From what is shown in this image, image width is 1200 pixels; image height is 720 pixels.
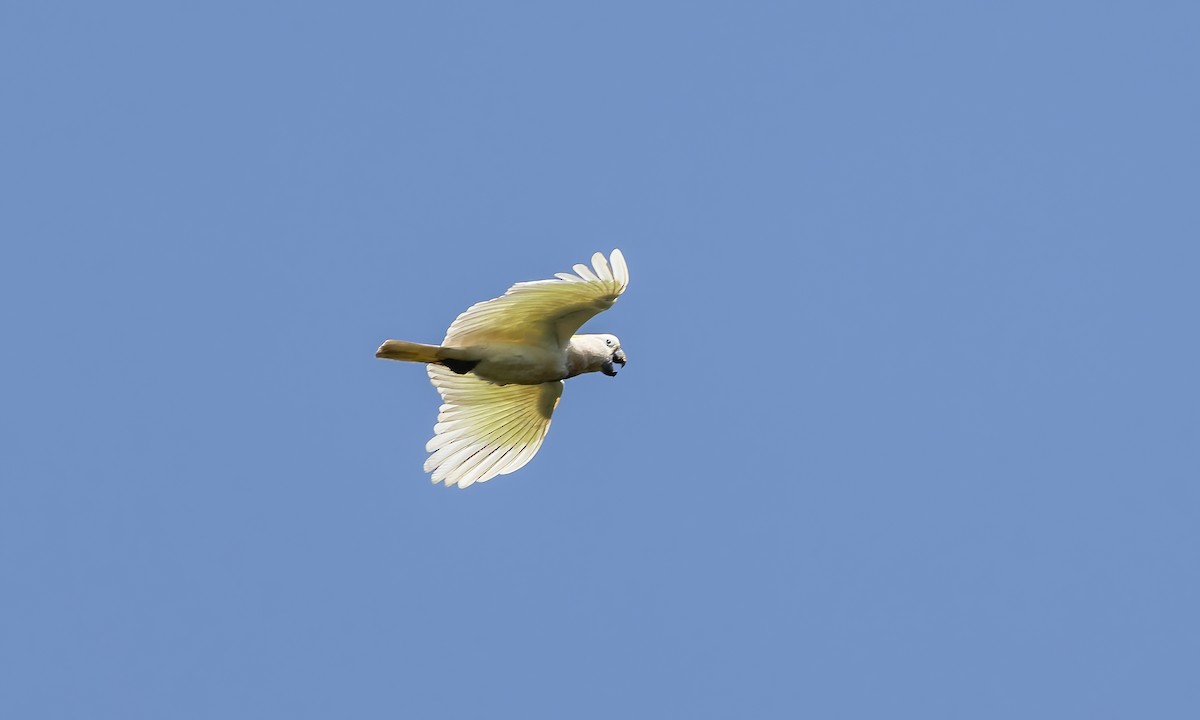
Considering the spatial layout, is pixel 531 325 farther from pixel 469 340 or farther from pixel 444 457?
pixel 444 457

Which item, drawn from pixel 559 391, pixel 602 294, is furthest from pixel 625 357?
pixel 602 294

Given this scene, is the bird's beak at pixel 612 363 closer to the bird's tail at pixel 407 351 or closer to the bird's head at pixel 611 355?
the bird's head at pixel 611 355

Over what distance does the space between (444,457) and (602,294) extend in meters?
2.51

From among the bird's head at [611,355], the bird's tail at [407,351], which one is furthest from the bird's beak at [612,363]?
the bird's tail at [407,351]

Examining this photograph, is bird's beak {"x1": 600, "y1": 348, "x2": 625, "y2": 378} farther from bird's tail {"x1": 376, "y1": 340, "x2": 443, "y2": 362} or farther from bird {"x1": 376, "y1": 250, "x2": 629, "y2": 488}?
bird's tail {"x1": 376, "y1": 340, "x2": 443, "y2": 362}

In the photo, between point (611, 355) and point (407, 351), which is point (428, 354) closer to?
point (407, 351)

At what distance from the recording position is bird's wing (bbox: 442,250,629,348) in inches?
509

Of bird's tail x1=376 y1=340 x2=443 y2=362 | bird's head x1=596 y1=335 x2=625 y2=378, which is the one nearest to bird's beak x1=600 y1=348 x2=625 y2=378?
bird's head x1=596 y1=335 x2=625 y2=378

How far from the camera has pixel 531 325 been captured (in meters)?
13.9

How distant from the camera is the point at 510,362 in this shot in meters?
14.0

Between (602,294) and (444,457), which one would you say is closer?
(602,294)

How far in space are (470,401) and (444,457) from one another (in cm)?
52

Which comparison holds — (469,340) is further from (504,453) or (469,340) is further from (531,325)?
(504,453)

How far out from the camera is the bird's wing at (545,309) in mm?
12938
